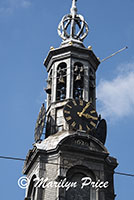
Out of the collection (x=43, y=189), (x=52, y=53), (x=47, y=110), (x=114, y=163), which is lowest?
(x=43, y=189)

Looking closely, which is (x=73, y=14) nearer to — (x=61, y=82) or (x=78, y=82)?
(x=78, y=82)

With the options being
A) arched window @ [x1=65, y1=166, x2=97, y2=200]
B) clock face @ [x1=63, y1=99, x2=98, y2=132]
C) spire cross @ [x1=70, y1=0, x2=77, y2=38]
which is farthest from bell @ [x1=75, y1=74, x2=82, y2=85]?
arched window @ [x1=65, y1=166, x2=97, y2=200]

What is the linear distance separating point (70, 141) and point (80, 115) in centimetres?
256

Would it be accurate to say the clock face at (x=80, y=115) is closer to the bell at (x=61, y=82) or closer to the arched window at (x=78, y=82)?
the arched window at (x=78, y=82)

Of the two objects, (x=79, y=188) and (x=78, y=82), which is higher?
(x=78, y=82)

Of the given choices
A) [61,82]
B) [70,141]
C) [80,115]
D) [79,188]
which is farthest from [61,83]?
[79,188]

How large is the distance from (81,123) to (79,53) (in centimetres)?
835

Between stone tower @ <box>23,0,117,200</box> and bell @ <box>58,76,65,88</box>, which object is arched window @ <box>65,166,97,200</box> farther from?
bell @ <box>58,76,65,88</box>

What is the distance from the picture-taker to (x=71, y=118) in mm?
49438

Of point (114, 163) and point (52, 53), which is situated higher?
point (52, 53)

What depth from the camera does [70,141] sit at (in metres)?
48.2

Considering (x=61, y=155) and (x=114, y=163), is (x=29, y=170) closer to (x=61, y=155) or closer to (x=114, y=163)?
(x=61, y=155)

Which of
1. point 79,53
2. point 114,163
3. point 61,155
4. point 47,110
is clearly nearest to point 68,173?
point 61,155

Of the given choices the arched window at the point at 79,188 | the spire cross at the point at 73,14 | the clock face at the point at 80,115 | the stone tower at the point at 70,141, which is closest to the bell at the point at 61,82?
the stone tower at the point at 70,141
